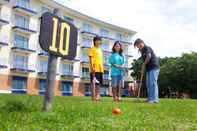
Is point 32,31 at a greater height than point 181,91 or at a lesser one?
greater

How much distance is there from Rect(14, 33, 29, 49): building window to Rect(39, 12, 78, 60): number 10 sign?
5074 centimetres

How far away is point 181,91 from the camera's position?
216ft

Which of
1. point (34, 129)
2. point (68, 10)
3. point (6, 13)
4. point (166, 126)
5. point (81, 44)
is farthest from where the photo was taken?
point (81, 44)

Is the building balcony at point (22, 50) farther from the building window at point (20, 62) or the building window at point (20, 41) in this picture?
the building window at point (20, 62)

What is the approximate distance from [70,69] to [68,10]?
32.9ft

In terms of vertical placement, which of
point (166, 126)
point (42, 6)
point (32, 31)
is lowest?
point (166, 126)

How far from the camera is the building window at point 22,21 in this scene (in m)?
56.4

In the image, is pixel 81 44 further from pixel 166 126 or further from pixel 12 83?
pixel 166 126

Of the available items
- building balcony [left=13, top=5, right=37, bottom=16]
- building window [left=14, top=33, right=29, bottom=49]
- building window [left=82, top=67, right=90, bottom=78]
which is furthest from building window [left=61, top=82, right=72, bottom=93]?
building balcony [left=13, top=5, right=37, bottom=16]

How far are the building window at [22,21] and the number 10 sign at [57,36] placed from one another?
5119 centimetres

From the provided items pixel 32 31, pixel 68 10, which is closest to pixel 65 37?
pixel 32 31

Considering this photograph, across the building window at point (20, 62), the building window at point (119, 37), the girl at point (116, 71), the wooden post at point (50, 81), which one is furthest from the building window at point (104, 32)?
the wooden post at point (50, 81)

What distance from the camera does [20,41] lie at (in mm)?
56812

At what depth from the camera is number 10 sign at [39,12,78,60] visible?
18.5ft
